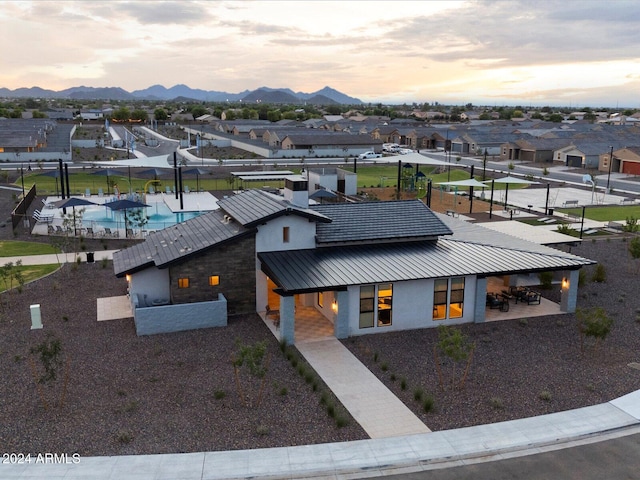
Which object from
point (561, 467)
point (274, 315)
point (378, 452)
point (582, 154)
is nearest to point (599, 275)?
point (274, 315)

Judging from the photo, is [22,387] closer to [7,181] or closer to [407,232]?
[407,232]

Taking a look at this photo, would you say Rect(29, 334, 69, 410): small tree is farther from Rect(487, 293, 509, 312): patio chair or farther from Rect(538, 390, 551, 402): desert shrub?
Rect(487, 293, 509, 312): patio chair

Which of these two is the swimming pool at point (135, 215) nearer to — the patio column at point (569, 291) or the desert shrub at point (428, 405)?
the patio column at point (569, 291)

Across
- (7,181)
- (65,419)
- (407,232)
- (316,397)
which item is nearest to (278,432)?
(316,397)

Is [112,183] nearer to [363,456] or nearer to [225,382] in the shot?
[225,382]

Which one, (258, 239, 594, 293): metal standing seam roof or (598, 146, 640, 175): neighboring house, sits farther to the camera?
(598, 146, 640, 175): neighboring house

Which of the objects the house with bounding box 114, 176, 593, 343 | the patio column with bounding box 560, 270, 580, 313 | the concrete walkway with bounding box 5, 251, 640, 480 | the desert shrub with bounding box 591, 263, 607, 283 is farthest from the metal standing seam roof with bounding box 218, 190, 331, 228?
the desert shrub with bounding box 591, 263, 607, 283
